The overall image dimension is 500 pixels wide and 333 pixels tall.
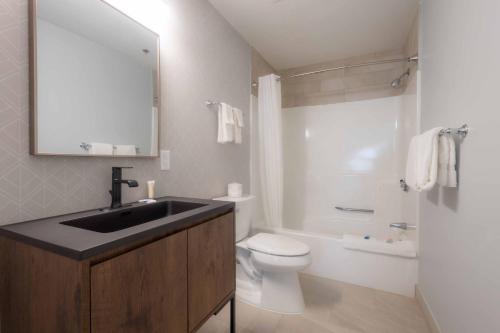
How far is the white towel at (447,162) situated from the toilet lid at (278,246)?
0.88 m

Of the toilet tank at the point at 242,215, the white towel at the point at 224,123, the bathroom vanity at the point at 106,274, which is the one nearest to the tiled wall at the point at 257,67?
the white towel at the point at 224,123

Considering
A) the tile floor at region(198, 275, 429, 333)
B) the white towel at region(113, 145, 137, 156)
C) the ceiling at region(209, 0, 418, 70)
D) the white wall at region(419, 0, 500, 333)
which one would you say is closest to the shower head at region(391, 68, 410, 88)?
the ceiling at region(209, 0, 418, 70)

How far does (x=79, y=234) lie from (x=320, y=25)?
238 cm

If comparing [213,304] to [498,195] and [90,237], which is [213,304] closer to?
[90,237]

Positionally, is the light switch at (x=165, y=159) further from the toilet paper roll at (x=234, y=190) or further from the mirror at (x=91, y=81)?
the toilet paper roll at (x=234, y=190)

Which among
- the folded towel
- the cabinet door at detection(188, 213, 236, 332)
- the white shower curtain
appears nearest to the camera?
the cabinet door at detection(188, 213, 236, 332)

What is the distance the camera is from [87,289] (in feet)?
1.89

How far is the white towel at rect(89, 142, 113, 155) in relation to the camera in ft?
3.43

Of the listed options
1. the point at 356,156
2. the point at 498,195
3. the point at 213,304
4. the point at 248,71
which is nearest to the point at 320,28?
the point at 248,71

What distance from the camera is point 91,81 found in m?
1.05

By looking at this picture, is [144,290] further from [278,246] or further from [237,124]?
[237,124]

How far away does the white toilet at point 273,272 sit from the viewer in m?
1.50

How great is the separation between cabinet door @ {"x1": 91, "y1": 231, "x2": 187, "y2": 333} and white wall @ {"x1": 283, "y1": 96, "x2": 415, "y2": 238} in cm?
225

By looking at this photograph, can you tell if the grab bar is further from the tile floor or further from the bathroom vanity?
the bathroom vanity
